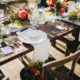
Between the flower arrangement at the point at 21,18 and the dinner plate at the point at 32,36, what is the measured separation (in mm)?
188

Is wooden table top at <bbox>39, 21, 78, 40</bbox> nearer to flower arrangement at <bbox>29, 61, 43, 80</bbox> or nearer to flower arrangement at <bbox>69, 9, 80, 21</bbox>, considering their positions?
flower arrangement at <bbox>69, 9, 80, 21</bbox>

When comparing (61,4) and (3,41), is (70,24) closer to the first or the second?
(61,4)

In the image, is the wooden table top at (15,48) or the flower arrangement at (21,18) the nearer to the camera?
the wooden table top at (15,48)

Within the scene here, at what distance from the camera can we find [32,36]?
5.28ft

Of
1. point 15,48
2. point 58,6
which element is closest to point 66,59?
point 15,48

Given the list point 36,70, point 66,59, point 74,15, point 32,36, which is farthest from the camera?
point 74,15

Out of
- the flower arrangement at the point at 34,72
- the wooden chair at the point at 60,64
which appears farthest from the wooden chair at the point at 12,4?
the wooden chair at the point at 60,64

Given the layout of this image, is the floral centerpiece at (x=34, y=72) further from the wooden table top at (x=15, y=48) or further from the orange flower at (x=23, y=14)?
the orange flower at (x=23, y=14)

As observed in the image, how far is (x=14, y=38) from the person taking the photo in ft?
5.29

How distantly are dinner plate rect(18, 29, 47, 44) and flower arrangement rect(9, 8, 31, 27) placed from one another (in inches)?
7.4

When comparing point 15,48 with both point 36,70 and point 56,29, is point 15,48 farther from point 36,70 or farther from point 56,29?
point 56,29

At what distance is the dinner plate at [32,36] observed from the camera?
5.10ft

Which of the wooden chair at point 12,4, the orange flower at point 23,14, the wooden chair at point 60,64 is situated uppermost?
the orange flower at point 23,14

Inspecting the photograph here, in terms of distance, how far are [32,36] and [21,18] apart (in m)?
0.36
